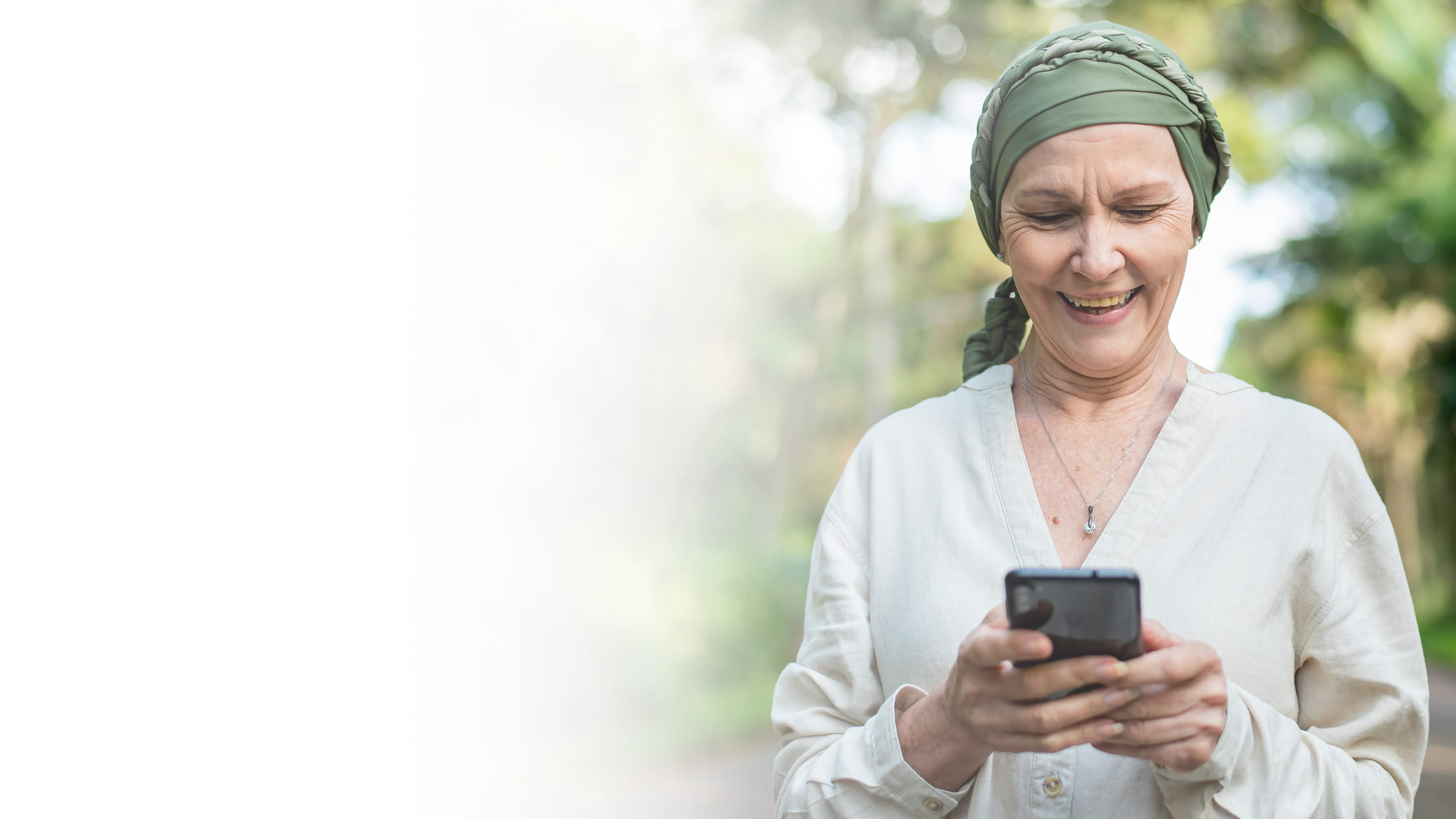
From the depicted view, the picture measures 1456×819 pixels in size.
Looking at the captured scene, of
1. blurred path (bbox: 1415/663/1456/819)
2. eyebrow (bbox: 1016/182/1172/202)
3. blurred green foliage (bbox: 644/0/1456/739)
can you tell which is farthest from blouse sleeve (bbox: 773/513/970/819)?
blurred green foliage (bbox: 644/0/1456/739)

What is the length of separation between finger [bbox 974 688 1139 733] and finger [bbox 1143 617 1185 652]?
6 cm

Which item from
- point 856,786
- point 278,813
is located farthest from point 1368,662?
point 278,813

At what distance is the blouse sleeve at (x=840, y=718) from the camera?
1.70m

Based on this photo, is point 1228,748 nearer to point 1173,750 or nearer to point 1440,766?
point 1173,750

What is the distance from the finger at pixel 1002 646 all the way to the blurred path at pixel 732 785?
6938 millimetres

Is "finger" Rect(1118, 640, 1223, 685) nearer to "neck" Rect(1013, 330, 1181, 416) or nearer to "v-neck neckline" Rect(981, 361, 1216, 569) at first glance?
"v-neck neckline" Rect(981, 361, 1216, 569)

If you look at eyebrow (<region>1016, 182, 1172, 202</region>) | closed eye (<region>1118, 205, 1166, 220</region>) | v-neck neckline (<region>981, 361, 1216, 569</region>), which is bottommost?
v-neck neckline (<region>981, 361, 1216, 569</region>)

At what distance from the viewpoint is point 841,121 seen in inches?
567

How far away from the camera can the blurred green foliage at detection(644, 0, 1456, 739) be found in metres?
13.0

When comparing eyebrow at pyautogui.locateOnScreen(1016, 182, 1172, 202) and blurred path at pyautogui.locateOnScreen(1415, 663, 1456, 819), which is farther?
blurred path at pyautogui.locateOnScreen(1415, 663, 1456, 819)

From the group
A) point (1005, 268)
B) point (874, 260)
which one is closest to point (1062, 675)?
point (1005, 268)

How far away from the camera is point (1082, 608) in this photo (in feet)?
4.48

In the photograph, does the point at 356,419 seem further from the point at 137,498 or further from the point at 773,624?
the point at 773,624

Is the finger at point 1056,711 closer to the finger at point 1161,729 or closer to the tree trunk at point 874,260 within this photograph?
the finger at point 1161,729
